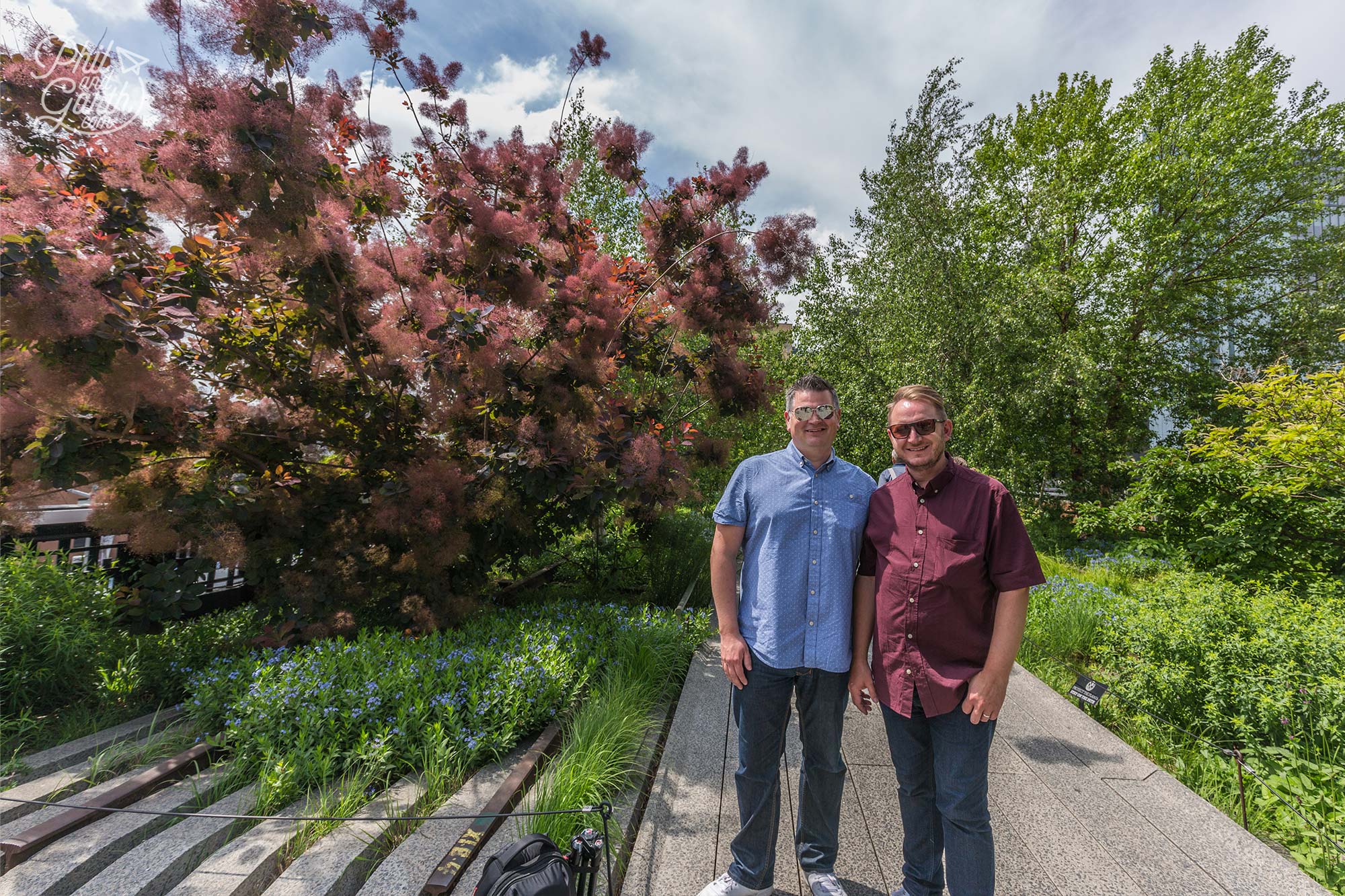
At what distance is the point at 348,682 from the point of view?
2.66 meters

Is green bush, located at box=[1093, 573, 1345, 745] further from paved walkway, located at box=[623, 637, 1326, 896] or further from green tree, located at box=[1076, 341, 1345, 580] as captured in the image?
green tree, located at box=[1076, 341, 1345, 580]

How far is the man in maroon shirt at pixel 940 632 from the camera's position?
152 cm

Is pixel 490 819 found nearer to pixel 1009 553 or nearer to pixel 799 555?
pixel 799 555

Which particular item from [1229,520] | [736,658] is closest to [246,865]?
[736,658]

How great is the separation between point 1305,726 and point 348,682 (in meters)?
4.60

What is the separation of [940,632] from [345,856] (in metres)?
2.03

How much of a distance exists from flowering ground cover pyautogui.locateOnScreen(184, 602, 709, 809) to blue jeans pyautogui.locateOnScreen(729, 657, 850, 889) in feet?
4.15

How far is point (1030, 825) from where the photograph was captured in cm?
224

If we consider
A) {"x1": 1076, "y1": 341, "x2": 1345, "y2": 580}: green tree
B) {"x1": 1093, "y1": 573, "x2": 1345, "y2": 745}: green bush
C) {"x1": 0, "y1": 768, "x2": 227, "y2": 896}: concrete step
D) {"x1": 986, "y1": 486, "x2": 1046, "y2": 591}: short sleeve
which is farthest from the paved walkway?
{"x1": 1076, "y1": 341, "x2": 1345, "y2": 580}: green tree

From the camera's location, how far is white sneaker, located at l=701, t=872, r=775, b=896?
1.76 meters

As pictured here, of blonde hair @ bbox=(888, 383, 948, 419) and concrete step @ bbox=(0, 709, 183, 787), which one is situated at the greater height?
blonde hair @ bbox=(888, 383, 948, 419)

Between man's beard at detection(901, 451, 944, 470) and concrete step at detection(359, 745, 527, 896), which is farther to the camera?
concrete step at detection(359, 745, 527, 896)

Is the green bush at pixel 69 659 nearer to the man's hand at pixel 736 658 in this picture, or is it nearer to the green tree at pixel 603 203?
the man's hand at pixel 736 658

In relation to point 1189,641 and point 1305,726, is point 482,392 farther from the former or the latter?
point 1305,726
